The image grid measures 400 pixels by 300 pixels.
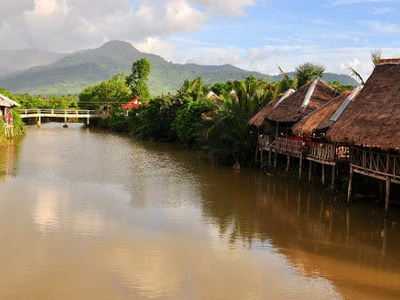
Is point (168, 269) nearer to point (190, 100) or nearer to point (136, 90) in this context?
point (190, 100)

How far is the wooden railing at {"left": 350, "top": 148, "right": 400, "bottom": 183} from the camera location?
46.4ft

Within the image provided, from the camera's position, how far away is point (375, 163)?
50.4 ft

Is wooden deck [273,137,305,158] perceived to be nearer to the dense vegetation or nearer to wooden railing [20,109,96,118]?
the dense vegetation

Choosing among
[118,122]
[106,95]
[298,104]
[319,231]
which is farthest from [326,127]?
[106,95]

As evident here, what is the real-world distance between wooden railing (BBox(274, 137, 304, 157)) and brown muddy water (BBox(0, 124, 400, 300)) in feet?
3.99

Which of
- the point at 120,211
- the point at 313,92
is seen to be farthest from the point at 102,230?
the point at 313,92

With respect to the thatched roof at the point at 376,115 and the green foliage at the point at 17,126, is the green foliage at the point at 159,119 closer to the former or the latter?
the green foliage at the point at 17,126

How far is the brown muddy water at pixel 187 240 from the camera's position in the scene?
955 cm

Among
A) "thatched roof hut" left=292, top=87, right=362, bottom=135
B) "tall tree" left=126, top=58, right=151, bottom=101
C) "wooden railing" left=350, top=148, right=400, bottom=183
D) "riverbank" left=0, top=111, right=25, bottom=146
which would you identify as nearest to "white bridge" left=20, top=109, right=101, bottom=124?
"tall tree" left=126, top=58, right=151, bottom=101

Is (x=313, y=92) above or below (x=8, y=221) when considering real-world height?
above

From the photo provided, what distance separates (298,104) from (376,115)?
274 inches

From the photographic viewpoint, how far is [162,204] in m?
16.4

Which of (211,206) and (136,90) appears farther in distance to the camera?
(136,90)

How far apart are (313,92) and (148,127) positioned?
20704mm
